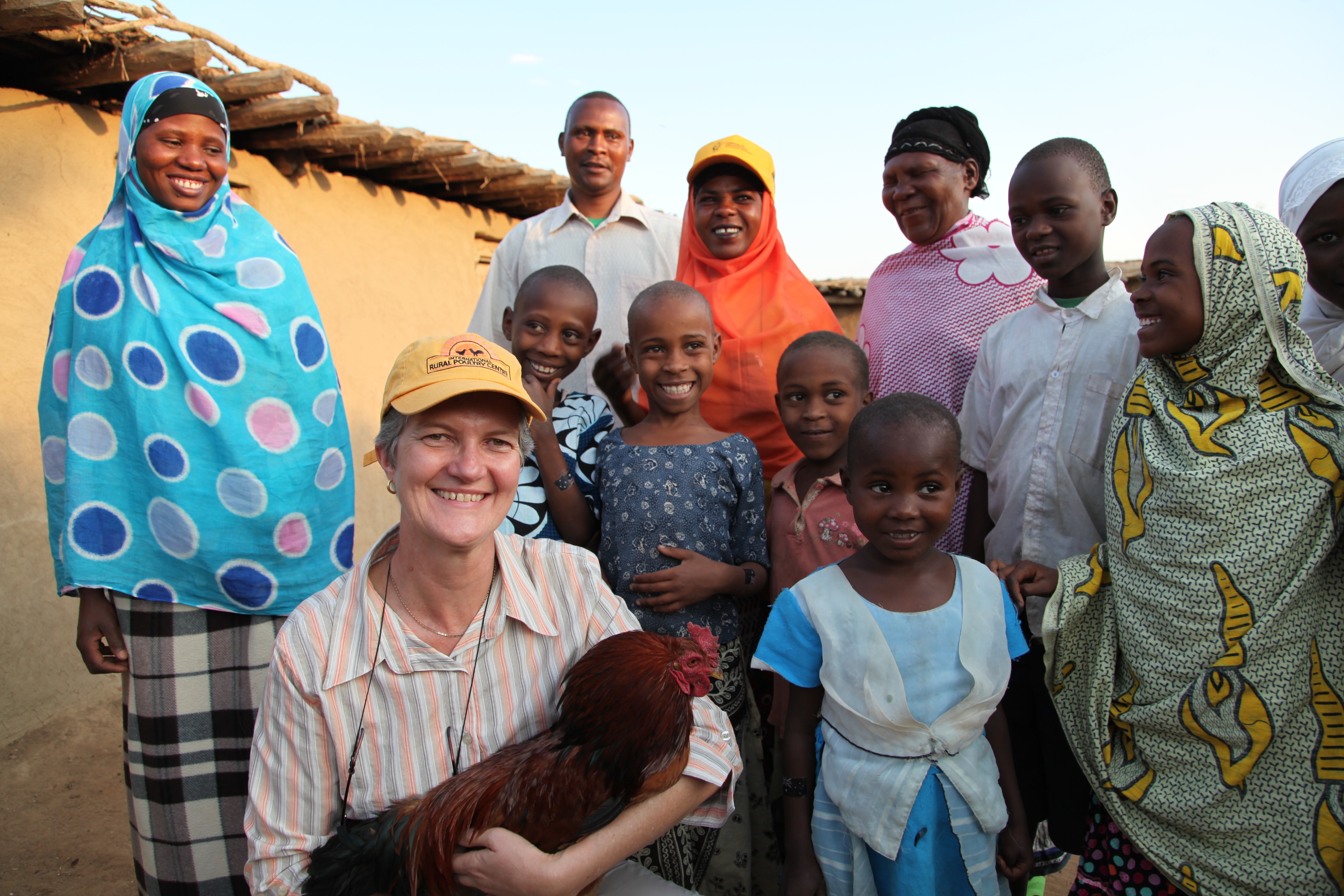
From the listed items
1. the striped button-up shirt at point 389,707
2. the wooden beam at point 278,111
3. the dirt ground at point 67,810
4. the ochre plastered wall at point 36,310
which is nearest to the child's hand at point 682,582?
the striped button-up shirt at point 389,707

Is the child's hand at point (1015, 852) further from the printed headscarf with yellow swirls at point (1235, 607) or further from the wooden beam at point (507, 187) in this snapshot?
the wooden beam at point (507, 187)

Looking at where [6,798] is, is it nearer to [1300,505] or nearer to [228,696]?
[228,696]

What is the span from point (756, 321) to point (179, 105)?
7.18 ft

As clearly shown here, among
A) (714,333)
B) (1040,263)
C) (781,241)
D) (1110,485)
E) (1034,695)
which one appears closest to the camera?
(1110,485)

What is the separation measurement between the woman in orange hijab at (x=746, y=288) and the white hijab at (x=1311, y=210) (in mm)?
1535

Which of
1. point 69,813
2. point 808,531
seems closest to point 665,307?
point 808,531

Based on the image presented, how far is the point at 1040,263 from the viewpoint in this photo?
2561 millimetres

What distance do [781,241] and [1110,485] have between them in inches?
75.2

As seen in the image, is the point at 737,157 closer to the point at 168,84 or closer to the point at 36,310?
the point at 168,84

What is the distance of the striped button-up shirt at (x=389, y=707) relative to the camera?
169 cm

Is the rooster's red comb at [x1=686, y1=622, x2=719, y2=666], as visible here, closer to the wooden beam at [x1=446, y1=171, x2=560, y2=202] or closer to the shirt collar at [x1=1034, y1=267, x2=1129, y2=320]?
the shirt collar at [x1=1034, y1=267, x2=1129, y2=320]

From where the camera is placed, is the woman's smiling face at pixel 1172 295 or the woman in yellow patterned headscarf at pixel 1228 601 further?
the woman's smiling face at pixel 1172 295

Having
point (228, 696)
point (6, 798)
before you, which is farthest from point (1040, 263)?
point (6, 798)

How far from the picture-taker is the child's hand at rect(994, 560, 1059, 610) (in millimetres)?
2246
